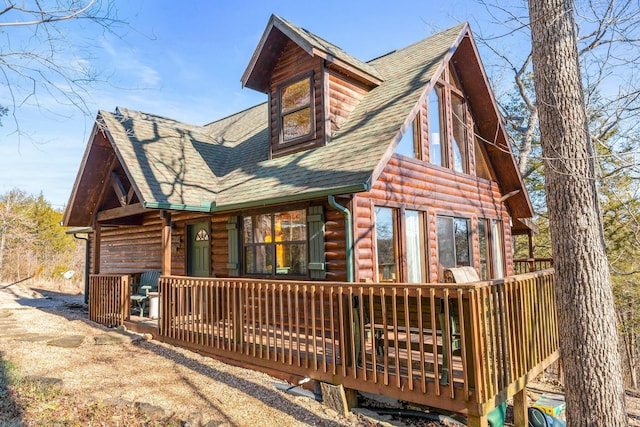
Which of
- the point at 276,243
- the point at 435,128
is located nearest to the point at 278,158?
the point at 276,243

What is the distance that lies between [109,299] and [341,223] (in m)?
5.93

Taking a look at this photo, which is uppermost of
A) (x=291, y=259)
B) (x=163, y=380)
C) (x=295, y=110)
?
(x=295, y=110)

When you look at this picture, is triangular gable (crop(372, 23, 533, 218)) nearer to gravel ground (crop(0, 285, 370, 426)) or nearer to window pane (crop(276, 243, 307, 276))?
window pane (crop(276, 243, 307, 276))

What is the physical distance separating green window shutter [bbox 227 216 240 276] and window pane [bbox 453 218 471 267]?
4.88 metres

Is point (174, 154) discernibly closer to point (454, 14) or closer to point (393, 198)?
point (393, 198)

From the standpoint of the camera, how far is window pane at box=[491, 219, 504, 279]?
1066cm

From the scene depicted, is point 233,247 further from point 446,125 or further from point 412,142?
point 446,125

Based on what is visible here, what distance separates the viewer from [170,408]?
4.45 m

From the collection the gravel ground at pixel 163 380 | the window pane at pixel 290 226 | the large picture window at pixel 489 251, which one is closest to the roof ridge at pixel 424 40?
the large picture window at pixel 489 251

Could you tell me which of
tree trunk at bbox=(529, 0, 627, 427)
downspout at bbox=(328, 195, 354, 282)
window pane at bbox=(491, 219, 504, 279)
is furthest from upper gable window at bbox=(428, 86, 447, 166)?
tree trunk at bbox=(529, 0, 627, 427)

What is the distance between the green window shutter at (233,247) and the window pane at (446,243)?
4239mm

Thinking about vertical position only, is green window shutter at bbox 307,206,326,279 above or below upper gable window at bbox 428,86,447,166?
below

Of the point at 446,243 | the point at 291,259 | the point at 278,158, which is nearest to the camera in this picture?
the point at 291,259

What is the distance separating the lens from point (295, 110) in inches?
350
